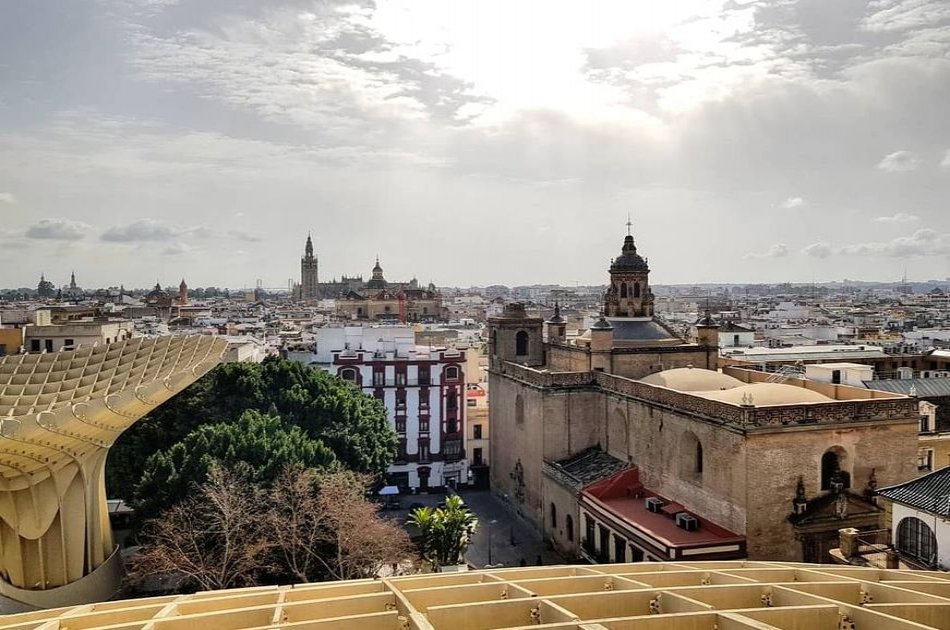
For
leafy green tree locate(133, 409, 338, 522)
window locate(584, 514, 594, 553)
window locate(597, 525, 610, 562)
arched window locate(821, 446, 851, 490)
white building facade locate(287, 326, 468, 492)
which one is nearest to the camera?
arched window locate(821, 446, 851, 490)

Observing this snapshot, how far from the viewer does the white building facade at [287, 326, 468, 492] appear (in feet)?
175

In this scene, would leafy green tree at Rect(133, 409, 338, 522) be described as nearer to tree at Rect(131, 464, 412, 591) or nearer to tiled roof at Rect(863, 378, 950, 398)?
tree at Rect(131, 464, 412, 591)

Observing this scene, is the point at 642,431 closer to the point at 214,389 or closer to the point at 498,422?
the point at 498,422

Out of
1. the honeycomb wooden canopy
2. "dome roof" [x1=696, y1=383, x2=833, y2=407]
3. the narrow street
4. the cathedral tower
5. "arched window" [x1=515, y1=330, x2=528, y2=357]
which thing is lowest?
the narrow street

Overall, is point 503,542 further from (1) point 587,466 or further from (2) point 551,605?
(2) point 551,605

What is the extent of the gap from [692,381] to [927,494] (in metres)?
13.4

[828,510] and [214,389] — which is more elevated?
[214,389]

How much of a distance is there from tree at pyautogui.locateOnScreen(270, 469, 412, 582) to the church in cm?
996

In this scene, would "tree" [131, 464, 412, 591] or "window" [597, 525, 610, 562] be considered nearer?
"tree" [131, 464, 412, 591]

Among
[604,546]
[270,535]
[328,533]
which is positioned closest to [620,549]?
[604,546]

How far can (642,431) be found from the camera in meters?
35.4

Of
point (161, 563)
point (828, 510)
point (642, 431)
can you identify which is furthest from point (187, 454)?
point (828, 510)

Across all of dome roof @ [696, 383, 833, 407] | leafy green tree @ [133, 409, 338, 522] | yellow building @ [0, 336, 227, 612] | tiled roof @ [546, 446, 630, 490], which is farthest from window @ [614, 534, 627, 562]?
yellow building @ [0, 336, 227, 612]

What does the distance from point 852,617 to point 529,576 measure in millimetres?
6480
